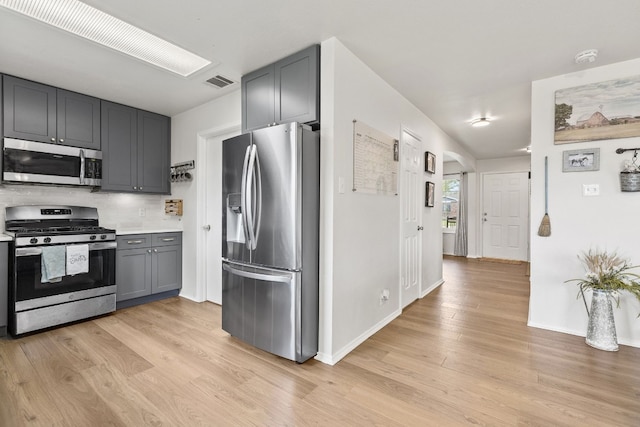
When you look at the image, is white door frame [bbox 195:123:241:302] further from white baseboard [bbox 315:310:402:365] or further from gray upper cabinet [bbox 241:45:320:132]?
white baseboard [bbox 315:310:402:365]

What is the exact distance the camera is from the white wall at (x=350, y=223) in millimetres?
2221

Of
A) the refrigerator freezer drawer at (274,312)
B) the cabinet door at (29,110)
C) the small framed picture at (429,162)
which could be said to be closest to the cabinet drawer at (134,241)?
the cabinet door at (29,110)

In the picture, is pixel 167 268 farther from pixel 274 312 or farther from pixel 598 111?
pixel 598 111

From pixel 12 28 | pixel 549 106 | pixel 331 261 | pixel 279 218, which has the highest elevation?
pixel 12 28

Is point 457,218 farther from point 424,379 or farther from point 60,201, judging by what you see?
point 60,201

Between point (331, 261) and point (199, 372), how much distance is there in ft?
4.00

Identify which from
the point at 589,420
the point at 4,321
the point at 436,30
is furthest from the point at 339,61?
the point at 4,321

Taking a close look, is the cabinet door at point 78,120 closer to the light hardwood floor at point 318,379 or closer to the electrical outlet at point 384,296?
the light hardwood floor at point 318,379

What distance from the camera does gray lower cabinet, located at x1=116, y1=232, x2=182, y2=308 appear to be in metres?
3.39

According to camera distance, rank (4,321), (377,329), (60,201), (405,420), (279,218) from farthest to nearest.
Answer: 1. (60,201)
2. (377,329)
3. (4,321)
4. (279,218)
5. (405,420)

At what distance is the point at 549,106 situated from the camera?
285cm

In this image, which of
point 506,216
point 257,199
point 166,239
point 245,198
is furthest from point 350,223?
point 506,216

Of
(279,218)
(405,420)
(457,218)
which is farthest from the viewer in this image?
(457,218)

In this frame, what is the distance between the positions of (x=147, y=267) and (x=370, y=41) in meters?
3.48
